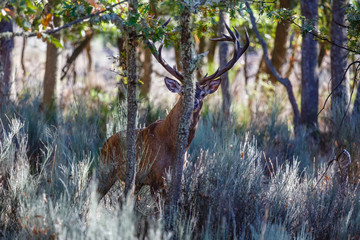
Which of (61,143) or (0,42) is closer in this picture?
(61,143)

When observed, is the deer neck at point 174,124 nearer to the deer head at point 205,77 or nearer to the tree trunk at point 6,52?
the deer head at point 205,77

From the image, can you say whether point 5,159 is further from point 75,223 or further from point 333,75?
point 333,75

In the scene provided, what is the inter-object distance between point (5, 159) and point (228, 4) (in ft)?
9.44

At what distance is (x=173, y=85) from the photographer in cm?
553

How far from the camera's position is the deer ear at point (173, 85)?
546 cm

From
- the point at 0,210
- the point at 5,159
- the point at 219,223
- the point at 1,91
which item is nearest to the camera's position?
the point at 219,223

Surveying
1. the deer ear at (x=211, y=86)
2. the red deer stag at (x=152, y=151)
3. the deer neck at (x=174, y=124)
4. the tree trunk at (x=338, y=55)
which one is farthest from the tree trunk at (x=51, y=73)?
the tree trunk at (x=338, y=55)

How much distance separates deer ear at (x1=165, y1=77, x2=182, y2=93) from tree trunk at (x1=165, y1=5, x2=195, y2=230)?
128 cm

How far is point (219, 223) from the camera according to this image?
Result: 4.01 m

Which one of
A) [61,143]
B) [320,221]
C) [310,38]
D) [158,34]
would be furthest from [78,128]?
[310,38]

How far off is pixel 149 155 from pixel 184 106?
0.98 meters

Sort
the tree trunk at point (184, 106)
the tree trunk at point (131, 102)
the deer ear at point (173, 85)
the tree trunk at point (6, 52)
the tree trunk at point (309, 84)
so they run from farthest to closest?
the tree trunk at point (309, 84) < the tree trunk at point (6, 52) < the deer ear at point (173, 85) < the tree trunk at point (131, 102) < the tree trunk at point (184, 106)

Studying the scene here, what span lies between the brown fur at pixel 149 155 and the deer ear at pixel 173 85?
0.33 metres

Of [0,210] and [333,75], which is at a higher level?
[333,75]
